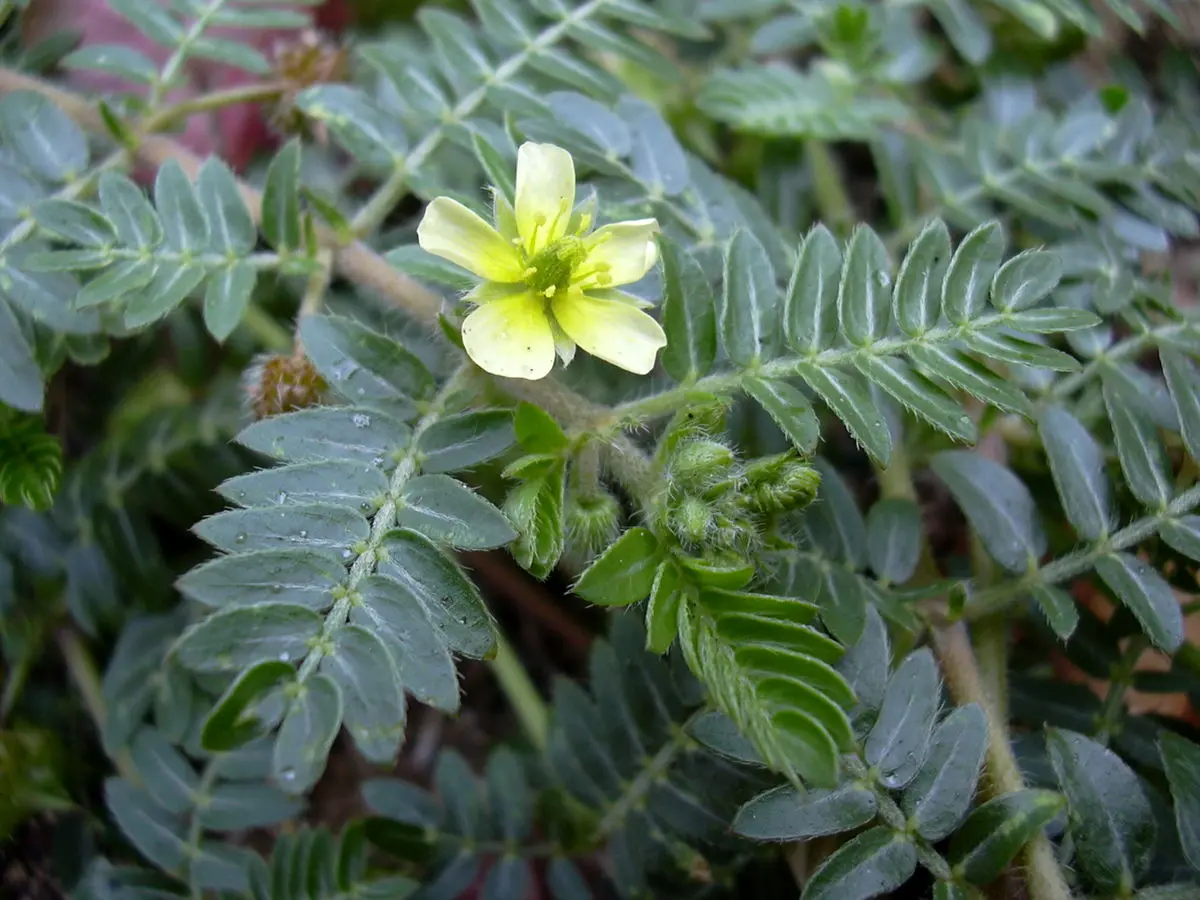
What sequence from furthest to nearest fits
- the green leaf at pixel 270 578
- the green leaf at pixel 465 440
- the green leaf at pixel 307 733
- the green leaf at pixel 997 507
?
the green leaf at pixel 997 507 → the green leaf at pixel 465 440 → the green leaf at pixel 270 578 → the green leaf at pixel 307 733

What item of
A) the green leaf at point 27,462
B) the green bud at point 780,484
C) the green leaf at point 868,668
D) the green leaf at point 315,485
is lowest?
the green leaf at point 27,462

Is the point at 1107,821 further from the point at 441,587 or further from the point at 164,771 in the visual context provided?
the point at 164,771

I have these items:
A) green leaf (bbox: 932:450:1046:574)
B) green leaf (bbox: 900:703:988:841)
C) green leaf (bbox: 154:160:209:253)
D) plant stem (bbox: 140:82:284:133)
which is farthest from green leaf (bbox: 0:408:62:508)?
green leaf (bbox: 932:450:1046:574)

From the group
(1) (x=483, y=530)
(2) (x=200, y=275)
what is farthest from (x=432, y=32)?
(1) (x=483, y=530)

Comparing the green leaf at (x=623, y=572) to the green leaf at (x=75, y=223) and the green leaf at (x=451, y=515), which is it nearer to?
the green leaf at (x=451, y=515)

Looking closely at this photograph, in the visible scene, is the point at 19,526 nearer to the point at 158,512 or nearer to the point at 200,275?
the point at 158,512

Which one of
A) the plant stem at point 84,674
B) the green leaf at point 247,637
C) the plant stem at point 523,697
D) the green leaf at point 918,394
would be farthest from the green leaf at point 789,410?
the plant stem at point 84,674
